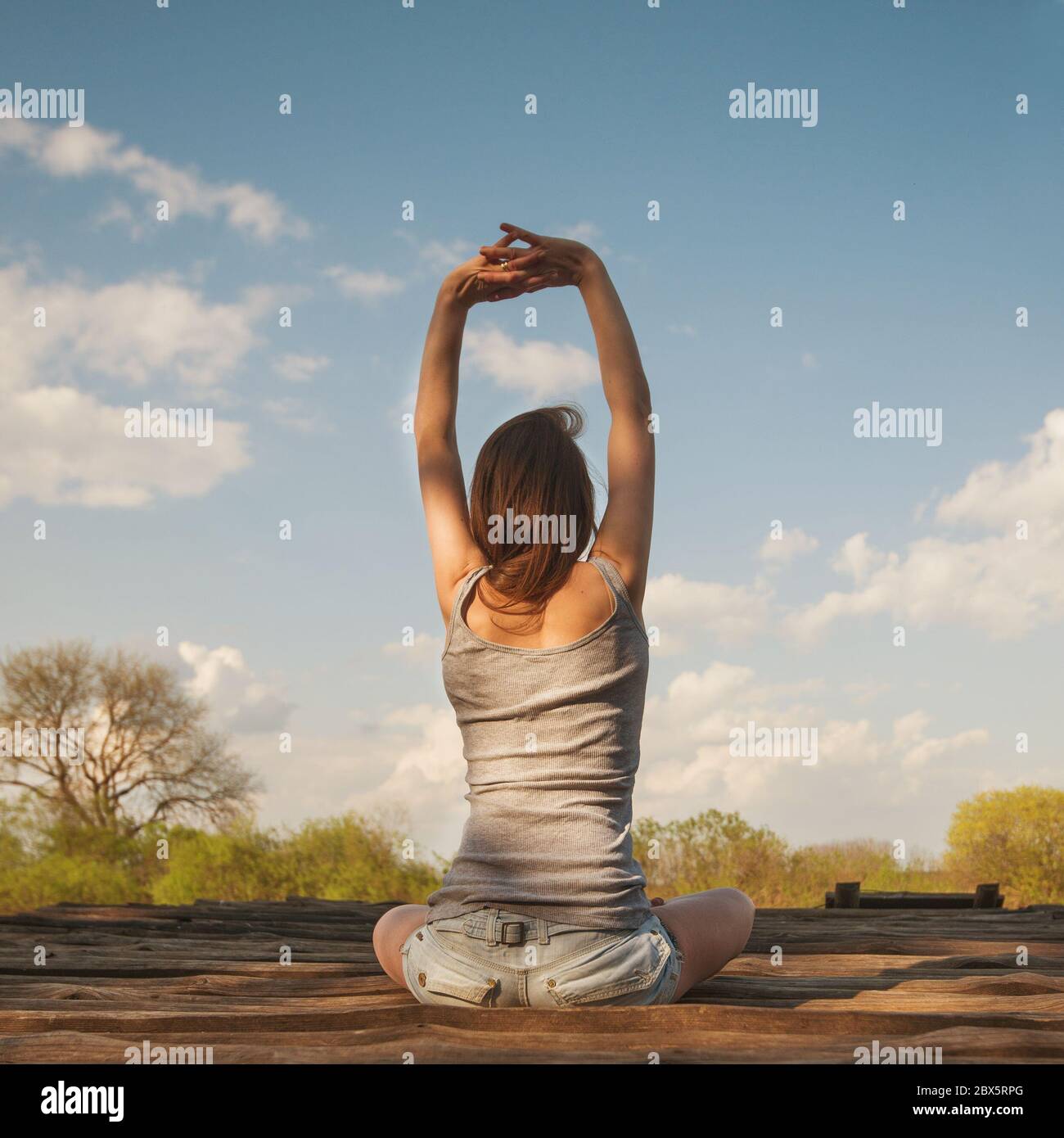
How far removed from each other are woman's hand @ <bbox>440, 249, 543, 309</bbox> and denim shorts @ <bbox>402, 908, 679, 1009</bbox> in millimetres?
1505

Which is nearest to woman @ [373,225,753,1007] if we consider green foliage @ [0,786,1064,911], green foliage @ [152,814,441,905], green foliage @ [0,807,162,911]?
green foliage @ [0,786,1064,911]

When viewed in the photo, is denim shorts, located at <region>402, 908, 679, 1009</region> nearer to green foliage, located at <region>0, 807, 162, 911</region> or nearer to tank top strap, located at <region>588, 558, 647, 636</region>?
tank top strap, located at <region>588, 558, 647, 636</region>

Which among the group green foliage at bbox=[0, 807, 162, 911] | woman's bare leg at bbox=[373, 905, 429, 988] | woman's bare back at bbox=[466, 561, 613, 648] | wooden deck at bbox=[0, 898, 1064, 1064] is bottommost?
green foliage at bbox=[0, 807, 162, 911]

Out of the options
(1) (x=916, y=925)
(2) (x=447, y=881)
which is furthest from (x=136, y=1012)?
(1) (x=916, y=925)

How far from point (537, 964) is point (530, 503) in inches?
35.2

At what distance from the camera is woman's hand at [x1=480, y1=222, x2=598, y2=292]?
2.49 metres

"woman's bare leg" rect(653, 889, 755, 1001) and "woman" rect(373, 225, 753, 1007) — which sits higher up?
"woman" rect(373, 225, 753, 1007)

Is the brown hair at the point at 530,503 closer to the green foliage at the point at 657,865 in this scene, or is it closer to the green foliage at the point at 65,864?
the green foliage at the point at 657,865

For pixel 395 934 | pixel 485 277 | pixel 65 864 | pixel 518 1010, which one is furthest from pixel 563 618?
pixel 65 864

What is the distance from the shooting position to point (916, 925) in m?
4.46

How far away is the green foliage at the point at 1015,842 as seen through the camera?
32.2 feet
